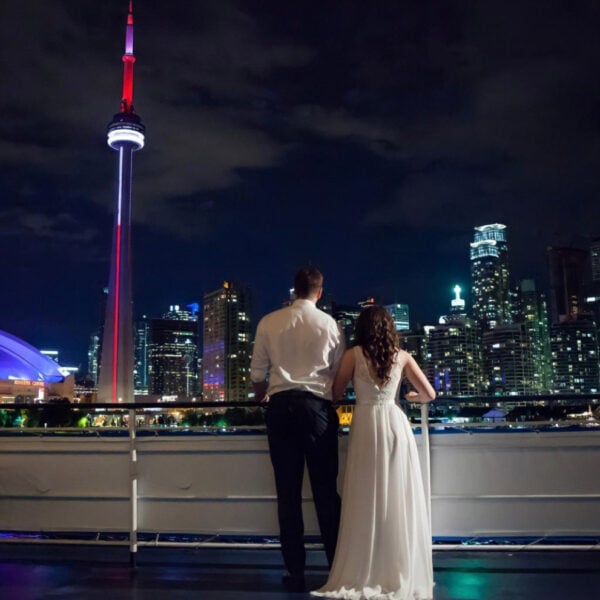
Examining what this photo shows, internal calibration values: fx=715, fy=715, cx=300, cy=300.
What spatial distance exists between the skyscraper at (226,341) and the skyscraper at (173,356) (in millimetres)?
16677

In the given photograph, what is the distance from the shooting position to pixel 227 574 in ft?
15.4

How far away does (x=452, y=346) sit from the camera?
137500 mm

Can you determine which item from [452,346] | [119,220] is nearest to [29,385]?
[119,220]

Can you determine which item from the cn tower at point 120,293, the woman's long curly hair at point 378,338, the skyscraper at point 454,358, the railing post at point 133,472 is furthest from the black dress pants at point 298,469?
the skyscraper at point 454,358

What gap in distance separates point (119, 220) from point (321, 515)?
77.1 meters

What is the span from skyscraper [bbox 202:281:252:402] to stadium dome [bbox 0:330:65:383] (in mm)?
50671

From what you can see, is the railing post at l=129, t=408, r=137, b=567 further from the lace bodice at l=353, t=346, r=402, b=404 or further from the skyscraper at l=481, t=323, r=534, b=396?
the skyscraper at l=481, t=323, r=534, b=396

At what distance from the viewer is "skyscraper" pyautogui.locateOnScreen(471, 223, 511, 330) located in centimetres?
16638

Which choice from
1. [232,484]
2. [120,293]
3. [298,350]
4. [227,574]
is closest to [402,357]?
[298,350]

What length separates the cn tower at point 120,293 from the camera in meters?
75.8

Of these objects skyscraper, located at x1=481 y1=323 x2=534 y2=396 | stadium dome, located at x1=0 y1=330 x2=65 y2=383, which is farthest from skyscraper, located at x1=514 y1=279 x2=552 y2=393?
stadium dome, located at x1=0 y1=330 x2=65 y2=383

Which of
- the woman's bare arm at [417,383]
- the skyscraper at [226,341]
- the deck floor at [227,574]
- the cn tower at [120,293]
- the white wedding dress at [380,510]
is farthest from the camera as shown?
the skyscraper at [226,341]

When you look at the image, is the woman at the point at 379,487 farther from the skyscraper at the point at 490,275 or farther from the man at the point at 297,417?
the skyscraper at the point at 490,275

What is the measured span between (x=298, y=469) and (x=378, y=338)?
3.13 feet
